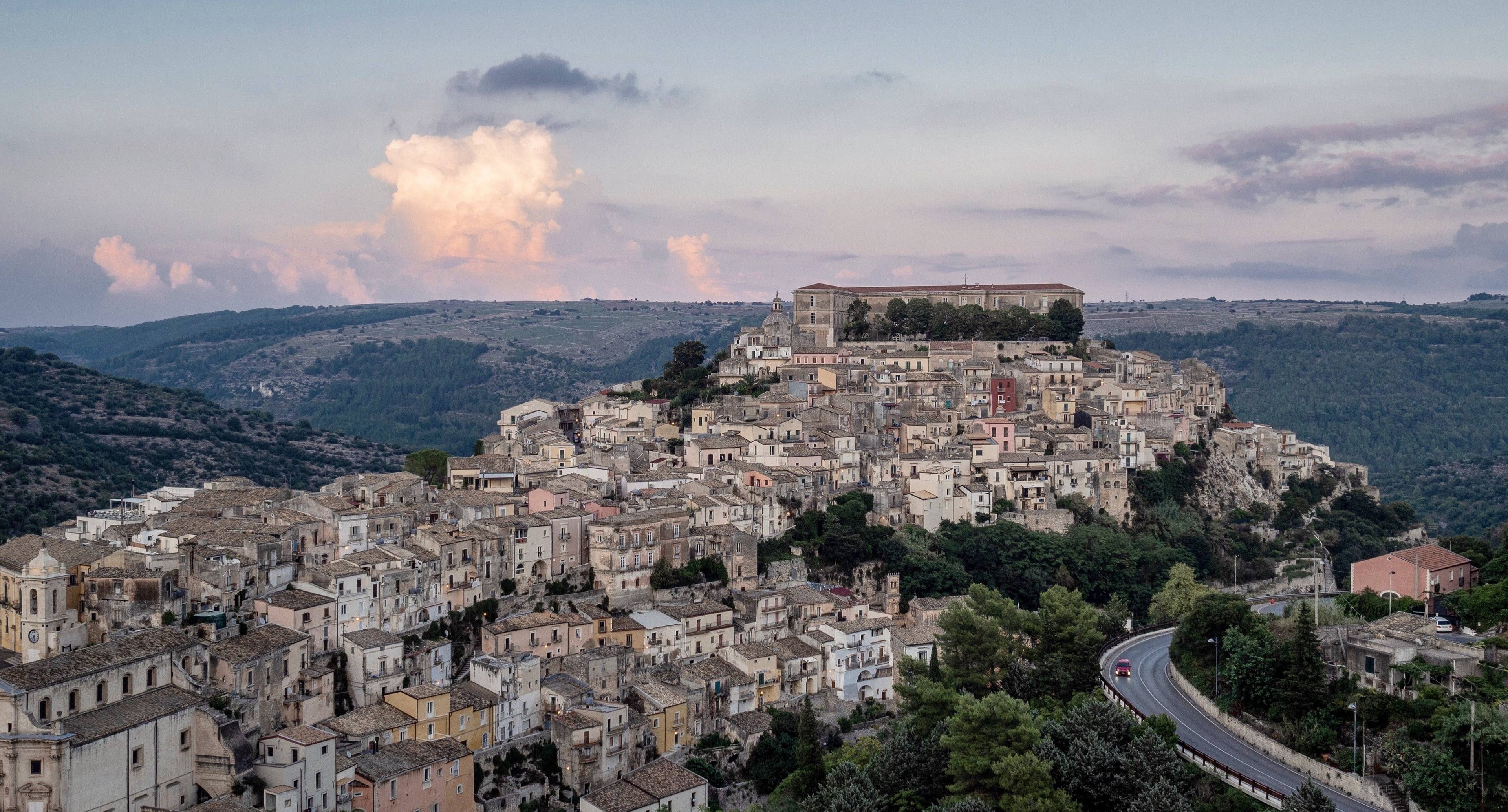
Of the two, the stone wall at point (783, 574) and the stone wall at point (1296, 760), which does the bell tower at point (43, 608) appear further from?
the stone wall at point (1296, 760)

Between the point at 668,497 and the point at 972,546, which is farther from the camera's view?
the point at 972,546

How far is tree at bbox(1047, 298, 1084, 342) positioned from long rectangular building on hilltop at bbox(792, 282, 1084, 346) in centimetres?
115

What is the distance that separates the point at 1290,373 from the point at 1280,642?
118944mm

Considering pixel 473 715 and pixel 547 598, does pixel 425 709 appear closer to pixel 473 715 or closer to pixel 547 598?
pixel 473 715

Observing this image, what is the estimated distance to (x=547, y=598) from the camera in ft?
148

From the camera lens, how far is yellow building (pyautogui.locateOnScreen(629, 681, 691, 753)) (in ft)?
134

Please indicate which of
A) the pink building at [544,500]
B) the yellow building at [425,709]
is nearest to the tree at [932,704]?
the yellow building at [425,709]

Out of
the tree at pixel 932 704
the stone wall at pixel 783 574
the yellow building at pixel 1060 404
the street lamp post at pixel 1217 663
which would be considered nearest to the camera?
the street lamp post at pixel 1217 663

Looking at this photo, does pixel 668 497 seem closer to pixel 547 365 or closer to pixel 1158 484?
pixel 1158 484

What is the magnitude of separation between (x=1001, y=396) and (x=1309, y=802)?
1871 inches

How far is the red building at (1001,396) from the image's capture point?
71.0m

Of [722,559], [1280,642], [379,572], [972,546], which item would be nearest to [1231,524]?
[972,546]

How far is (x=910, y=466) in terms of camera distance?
60.4 meters

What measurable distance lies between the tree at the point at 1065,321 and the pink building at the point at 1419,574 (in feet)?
142
